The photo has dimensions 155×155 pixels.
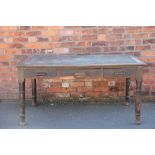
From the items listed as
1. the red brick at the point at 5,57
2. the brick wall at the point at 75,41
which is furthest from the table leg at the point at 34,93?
the red brick at the point at 5,57

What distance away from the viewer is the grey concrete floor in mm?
3631

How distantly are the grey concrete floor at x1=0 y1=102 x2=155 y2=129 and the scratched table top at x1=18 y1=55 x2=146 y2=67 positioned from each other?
66 centimetres

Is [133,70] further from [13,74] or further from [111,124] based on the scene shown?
[13,74]

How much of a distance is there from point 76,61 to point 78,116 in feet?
2.28

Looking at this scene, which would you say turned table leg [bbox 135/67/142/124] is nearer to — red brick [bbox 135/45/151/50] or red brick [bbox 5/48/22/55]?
red brick [bbox 135/45/151/50]

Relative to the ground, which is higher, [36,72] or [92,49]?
[92,49]

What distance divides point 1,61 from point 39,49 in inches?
20.0

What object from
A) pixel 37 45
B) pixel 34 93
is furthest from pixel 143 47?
pixel 34 93

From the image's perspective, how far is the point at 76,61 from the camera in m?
3.63

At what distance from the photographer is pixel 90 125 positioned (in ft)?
11.9

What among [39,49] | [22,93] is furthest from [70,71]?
[39,49]

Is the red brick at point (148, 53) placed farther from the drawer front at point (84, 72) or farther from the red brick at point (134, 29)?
the drawer front at point (84, 72)

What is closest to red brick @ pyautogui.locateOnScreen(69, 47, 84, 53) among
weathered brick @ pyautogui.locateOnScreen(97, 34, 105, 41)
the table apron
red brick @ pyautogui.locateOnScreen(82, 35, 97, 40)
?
red brick @ pyautogui.locateOnScreen(82, 35, 97, 40)

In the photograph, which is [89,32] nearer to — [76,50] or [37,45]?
[76,50]
